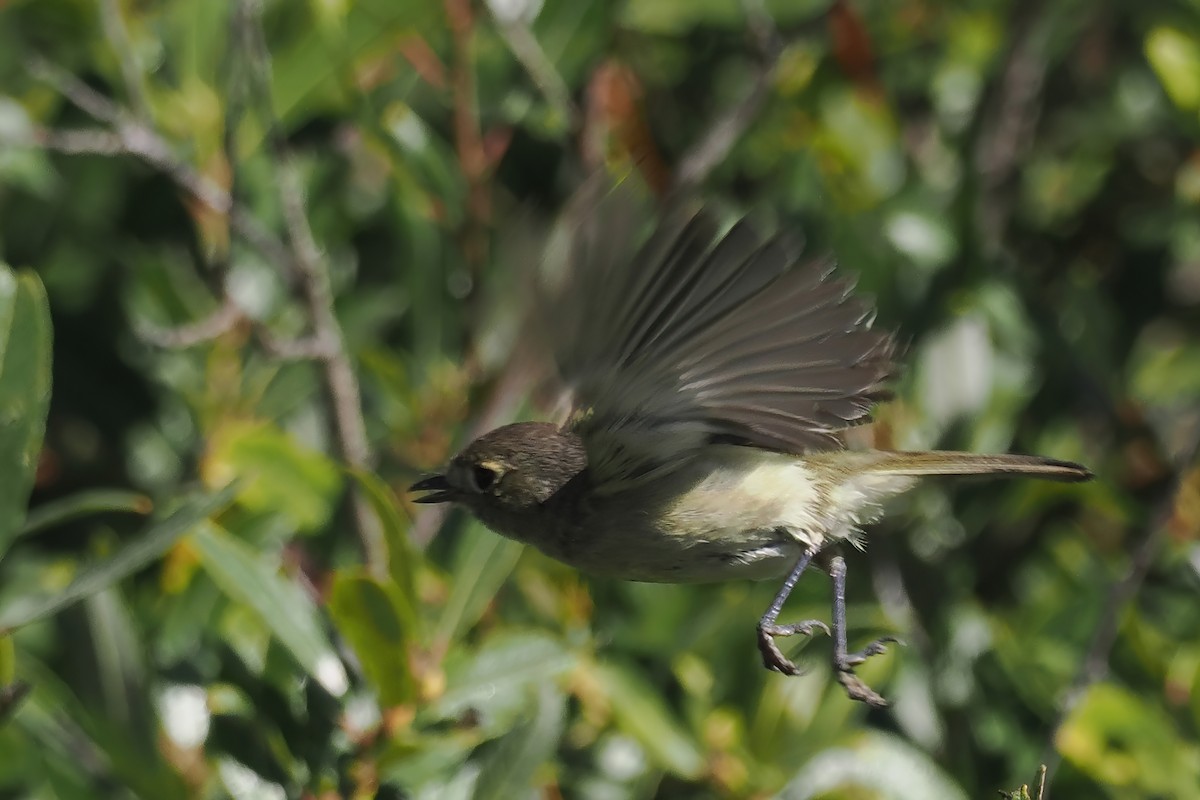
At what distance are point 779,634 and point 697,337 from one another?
73 centimetres

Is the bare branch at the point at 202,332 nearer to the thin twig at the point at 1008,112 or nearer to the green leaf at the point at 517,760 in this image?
the green leaf at the point at 517,760

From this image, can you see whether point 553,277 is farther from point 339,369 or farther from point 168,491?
point 168,491

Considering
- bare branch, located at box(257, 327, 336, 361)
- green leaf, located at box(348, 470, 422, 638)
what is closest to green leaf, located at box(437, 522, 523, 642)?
green leaf, located at box(348, 470, 422, 638)

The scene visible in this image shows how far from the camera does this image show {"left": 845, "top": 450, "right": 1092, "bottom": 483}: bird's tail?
3.22m

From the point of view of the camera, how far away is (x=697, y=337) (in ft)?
8.63

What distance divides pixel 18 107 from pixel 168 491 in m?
0.96

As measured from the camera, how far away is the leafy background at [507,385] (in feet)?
9.89

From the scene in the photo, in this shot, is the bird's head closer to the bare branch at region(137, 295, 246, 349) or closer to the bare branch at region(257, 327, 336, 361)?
the bare branch at region(257, 327, 336, 361)

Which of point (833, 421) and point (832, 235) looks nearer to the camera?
point (833, 421)

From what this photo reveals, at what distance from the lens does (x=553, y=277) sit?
2.59 m

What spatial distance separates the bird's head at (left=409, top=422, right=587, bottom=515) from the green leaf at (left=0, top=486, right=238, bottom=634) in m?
0.49

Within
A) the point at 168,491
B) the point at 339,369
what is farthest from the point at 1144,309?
the point at 168,491

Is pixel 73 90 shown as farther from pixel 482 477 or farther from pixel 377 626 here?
pixel 377 626

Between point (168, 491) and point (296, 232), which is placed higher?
point (296, 232)
